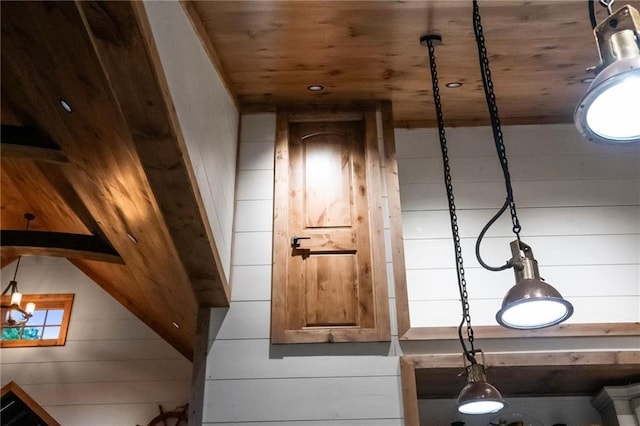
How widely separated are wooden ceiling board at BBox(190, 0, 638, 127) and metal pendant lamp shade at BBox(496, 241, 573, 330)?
176 centimetres

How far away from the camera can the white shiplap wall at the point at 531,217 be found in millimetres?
3912

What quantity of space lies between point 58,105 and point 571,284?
354 centimetres

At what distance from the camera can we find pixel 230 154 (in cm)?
370

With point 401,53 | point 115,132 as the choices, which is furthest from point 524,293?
point 401,53

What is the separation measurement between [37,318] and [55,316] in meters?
0.23

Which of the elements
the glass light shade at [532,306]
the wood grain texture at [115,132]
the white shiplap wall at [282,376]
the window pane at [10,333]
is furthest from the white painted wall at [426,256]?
the window pane at [10,333]

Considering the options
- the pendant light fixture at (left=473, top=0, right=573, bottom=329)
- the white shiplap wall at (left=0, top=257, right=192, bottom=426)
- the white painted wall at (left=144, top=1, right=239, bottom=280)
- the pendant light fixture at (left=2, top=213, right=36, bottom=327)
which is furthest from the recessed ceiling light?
the white shiplap wall at (left=0, top=257, right=192, bottom=426)

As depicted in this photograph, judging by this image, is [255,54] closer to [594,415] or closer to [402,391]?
[402,391]

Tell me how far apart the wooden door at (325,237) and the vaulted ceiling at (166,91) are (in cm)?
33

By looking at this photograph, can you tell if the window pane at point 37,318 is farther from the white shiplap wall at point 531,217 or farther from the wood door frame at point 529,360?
the wood door frame at point 529,360

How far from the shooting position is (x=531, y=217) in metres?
4.17

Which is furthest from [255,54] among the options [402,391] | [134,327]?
[134,327]

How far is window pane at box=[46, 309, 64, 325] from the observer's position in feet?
22.5

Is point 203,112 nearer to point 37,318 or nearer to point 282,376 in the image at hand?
point 282,376
